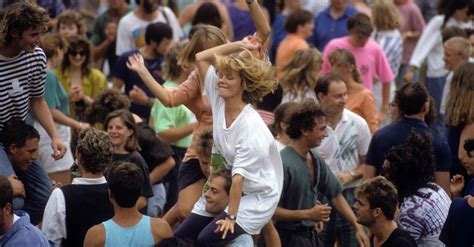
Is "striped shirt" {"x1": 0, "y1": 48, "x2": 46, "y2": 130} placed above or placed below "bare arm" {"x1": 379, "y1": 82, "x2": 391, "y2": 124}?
above

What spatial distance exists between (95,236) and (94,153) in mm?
812

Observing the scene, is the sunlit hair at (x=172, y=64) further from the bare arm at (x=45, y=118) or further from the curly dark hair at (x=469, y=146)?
the curly dark hair at (x=469, y=146)

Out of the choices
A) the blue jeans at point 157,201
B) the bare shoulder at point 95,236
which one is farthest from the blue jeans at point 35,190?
the blue jeans at point 157,201

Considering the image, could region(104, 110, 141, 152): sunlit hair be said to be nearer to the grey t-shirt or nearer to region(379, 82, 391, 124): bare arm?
the grey t-shirt

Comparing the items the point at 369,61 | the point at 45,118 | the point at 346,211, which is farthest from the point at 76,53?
the point at 346,211

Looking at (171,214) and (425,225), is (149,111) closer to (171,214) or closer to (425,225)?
(171,214)

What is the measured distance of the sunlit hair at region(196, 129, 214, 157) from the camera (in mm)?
8830

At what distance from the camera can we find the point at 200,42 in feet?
29.4

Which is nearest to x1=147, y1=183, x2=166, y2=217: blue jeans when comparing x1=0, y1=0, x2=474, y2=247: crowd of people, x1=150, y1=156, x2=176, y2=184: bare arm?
x1=0, y1=0, x2=474, y2=247: crowd of people

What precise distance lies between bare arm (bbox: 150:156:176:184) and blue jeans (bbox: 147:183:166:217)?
0.67 ft

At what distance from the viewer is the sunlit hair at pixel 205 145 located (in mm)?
8830

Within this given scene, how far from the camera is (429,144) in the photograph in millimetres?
8828

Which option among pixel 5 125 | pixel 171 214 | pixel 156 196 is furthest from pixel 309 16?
pixel 5 125

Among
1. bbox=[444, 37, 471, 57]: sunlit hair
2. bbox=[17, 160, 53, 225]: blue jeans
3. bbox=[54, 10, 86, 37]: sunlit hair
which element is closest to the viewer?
bbox=[17, 160, 53, 225]: blue jeans
